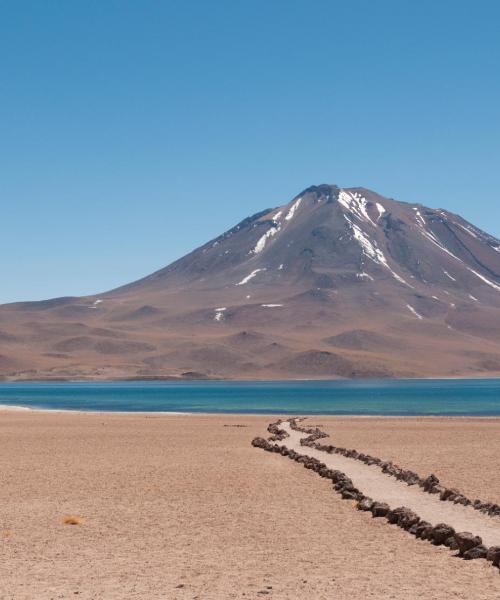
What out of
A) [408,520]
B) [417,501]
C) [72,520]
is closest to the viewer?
[408,520]

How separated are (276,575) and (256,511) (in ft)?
19.5

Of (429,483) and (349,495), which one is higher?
(429,483)

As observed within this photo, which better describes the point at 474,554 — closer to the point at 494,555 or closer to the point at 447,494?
the point at 494,555

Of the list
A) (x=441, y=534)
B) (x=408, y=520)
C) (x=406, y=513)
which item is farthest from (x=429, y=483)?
(x=441, y=534)

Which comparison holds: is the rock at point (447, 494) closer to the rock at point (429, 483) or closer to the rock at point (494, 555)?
the rock at point (429, 483)

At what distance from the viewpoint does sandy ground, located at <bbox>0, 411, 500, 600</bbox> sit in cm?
1251

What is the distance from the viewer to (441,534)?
1510 centimetres

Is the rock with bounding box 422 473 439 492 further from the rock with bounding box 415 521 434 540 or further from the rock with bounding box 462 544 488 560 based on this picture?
the rock with bounding box 462 544 488 560

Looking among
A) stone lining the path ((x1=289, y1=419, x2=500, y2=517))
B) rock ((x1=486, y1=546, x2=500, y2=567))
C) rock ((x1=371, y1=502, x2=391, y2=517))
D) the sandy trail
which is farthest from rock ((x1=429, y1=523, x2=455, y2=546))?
rock ((x1=371, y1=502, x2=391, y2=517))

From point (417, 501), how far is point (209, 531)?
4.54 metres

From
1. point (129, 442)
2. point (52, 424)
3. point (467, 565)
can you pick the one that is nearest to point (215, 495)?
point (467, 565)

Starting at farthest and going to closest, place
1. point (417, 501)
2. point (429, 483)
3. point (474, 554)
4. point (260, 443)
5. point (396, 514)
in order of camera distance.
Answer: point (260, 443) → point (429, 483) → point (417, 501) → point (396, 514) → point (474, 554)

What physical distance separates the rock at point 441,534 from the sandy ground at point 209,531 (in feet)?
1.07

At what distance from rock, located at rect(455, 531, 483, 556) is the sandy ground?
0.21 meters
